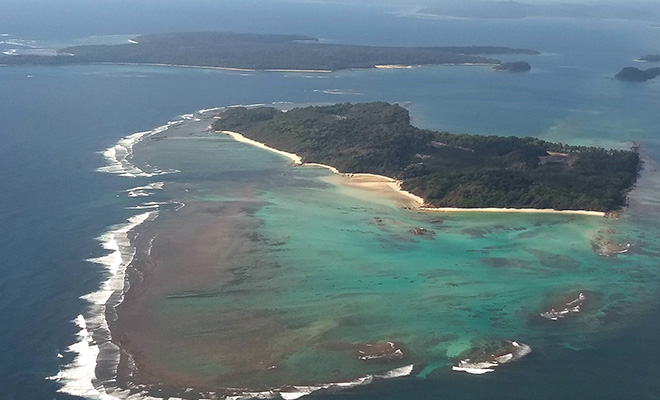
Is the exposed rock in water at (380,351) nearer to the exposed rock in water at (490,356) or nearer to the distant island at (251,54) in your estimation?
the exposed rock in water at (490,356)

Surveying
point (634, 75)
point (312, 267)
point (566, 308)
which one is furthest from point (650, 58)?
point (312, 267)

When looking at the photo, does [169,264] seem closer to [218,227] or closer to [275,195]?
[218,227]

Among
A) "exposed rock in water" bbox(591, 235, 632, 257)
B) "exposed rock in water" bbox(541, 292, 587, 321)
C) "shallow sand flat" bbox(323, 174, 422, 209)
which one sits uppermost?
"shallow sand flat" bbox(323, 174, 422, 209)

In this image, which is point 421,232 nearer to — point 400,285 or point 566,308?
point 400,285

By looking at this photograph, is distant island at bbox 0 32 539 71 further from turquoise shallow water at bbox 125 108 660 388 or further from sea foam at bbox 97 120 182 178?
turquoise shallow water at bbox 125 108 660 388

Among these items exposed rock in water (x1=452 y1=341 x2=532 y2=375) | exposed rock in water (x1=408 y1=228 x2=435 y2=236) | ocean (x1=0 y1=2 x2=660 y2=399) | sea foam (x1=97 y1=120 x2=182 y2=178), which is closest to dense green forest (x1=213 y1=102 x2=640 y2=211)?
ocean (x1=0 y1=2 x2=660 y2=399)
